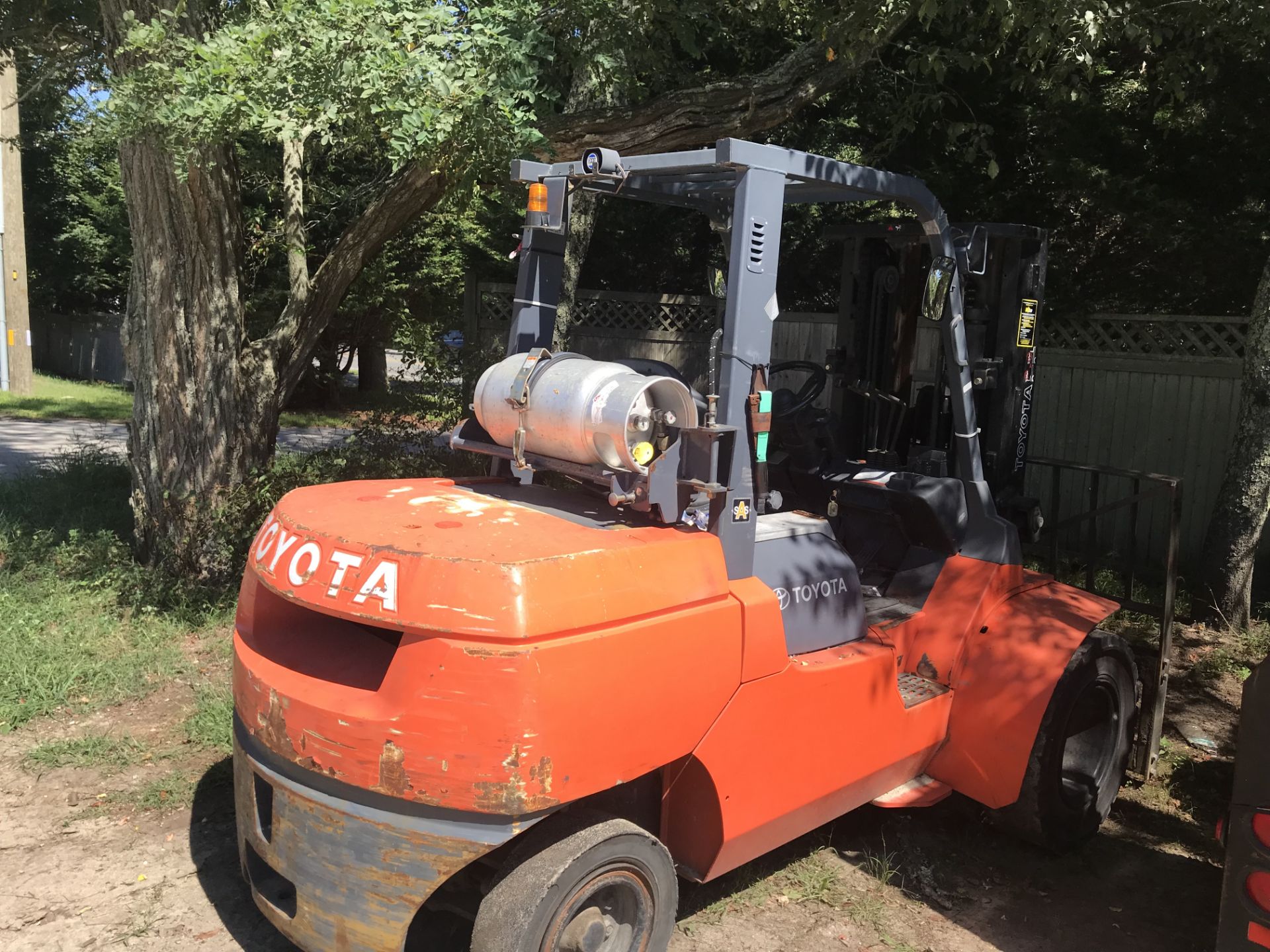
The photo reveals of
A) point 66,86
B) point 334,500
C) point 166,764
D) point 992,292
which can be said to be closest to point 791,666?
point 334,500

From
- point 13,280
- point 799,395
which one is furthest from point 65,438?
point 799,395

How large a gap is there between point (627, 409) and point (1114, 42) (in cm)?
712

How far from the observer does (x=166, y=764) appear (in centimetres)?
502

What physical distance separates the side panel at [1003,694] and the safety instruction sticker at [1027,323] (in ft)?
4.36

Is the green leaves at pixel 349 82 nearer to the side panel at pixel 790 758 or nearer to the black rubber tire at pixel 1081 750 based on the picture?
the side panel at pixel 790 758

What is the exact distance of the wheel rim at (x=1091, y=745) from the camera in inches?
180

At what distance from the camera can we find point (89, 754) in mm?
5055

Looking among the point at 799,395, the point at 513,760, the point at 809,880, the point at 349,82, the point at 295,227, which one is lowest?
the point at 809,880

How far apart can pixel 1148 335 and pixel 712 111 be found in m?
4.33

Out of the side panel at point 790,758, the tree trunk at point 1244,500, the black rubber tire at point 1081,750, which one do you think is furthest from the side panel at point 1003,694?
the tree trunk at point 1244,500

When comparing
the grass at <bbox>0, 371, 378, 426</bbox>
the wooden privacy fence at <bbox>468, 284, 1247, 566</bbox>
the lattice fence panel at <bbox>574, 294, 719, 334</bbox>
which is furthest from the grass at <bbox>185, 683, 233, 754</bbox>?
the grass at <bbox>0, 371, 378, 426</bbox>

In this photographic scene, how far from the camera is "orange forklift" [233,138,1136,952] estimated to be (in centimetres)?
291

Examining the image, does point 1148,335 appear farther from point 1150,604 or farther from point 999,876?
point 999,876

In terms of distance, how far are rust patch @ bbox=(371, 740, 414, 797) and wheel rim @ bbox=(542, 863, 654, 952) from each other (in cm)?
60
